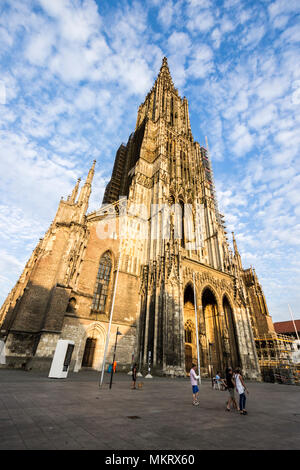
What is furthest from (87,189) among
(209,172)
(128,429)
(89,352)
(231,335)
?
(209,172)

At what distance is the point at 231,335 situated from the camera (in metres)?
23.8

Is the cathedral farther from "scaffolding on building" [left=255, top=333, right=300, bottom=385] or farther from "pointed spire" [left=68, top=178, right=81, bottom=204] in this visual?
"scaffolding on building" [left=255, top=333, right=300, bottom=385]

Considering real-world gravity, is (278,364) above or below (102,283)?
below

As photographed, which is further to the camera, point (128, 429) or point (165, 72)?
point (165, 72)

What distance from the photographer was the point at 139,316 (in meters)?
21.4

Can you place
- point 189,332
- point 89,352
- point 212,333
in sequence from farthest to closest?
1. point 212,333
2. point 189,332
3. point 89,352

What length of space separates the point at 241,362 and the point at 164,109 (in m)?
41.6

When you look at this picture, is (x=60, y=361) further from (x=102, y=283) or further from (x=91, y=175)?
(x=91, y=175)

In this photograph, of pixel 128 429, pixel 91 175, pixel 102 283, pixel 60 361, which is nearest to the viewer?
pixel 128 429

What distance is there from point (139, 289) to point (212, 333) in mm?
9888

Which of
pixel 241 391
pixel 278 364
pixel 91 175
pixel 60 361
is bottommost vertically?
pixel 241 391

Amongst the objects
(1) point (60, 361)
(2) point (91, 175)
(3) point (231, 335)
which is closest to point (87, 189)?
(2) point (91, 175)

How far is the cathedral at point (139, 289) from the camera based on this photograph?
17.0 m

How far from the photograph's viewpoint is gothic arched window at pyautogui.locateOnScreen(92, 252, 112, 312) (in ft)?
67.4
